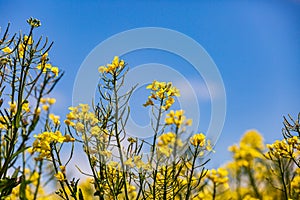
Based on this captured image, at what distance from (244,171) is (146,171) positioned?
13.0ft

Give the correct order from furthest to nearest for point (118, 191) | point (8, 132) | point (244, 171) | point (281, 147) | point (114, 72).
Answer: point (244, 171) < point (281, 147) < point (114, 72) < point (118, 191) < point (8, 132)

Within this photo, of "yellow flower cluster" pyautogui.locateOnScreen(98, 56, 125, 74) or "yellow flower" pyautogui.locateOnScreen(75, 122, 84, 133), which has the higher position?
"yellow flower cluster" pyautogui.locateOnScreen(98, 56, 125, 74)

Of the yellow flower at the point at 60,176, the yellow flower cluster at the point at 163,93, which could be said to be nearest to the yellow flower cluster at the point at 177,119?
the yellow flower cluster at the point at 163,93

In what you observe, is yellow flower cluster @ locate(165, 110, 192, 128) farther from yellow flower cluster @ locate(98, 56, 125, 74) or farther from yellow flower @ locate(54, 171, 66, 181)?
yellow flower @ locate(54, 171, 66, 181)

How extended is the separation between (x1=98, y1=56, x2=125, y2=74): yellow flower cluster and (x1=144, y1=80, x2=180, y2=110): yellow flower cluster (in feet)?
0.71

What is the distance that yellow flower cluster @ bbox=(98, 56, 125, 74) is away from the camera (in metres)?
2.11

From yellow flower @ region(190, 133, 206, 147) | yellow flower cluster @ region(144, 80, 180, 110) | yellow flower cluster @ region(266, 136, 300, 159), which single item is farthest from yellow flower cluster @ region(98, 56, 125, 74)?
yellow flower cluster @ region(266, 136, 300, 159)

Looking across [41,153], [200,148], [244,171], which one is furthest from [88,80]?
[244,171]

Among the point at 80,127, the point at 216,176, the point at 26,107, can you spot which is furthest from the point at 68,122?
the point at 216,176

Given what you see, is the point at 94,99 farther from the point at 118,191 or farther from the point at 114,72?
the point at 118,191

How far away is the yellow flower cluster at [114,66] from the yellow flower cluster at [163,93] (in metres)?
0.22

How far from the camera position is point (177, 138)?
2146mm

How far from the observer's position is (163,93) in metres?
2.16

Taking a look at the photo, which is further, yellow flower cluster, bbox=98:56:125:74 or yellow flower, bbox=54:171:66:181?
yellow flower cluster, bbox=98:56:125:74
